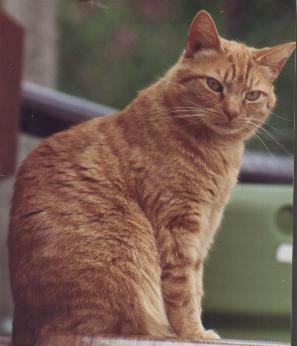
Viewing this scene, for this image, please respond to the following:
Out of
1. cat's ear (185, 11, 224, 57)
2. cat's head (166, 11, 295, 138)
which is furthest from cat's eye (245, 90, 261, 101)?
cat's ear (185, 11, 224, 57)

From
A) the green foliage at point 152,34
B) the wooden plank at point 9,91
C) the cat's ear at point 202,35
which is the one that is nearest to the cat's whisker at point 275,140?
the green foliage at point 152,34

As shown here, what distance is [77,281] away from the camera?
201cm

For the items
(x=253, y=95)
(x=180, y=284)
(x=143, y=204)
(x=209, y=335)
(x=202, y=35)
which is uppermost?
(x=202, y=35)

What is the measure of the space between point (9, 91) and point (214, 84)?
1.80ft

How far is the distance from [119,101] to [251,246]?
0.57 meters

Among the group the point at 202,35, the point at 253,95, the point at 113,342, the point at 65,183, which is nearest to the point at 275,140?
the point at 253,95

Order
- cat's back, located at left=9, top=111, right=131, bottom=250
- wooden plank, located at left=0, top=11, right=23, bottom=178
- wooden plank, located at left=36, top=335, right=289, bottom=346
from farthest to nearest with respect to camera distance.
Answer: wooden plank, located at left=0, top=11, right=23, bottom=178
cat's back, located at left=9, top=111, right=131, bottom=250
wooden plank, located at left=36, top=335, right=289, bottom=346

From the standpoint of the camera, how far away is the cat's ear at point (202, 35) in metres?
1.99

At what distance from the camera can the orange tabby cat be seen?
2.02 meters

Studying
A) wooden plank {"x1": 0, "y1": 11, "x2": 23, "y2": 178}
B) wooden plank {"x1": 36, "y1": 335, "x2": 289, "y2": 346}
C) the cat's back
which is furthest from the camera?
wooden plank {"x1": 0, "y1": 11, "x2": 23, "y2": 178}

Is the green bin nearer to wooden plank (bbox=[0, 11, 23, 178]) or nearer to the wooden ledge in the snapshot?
the wooden ledge

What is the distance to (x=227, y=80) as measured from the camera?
2.04 meters

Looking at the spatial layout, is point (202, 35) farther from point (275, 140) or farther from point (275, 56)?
point (275, 140)

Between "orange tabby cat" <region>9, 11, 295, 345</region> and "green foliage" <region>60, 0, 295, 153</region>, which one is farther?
"green foliage" <region>60, 0, 295, 153</region>
